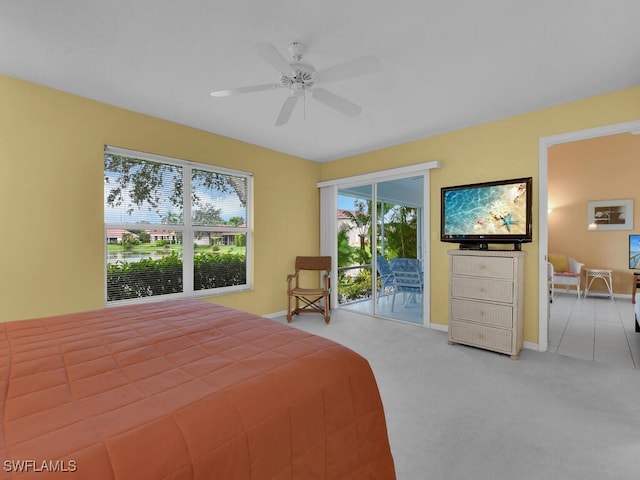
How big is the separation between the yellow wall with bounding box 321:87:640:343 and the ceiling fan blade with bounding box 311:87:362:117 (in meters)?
1.96

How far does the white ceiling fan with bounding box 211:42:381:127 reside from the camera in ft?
5.93

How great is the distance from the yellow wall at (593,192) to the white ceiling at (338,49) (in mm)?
4449

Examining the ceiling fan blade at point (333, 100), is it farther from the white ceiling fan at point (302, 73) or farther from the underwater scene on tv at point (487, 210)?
the underwater scene on tv at point (487, 210)

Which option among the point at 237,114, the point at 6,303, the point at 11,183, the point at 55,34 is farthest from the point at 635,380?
the point at 11,183

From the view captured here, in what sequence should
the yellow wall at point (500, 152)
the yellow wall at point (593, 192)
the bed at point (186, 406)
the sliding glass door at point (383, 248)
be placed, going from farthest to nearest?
the yellow wall at point (593, 192)
the sliding glass door at point (383, 248)
the yellow wall at point (500, 152)
the bed at point (186, 406)

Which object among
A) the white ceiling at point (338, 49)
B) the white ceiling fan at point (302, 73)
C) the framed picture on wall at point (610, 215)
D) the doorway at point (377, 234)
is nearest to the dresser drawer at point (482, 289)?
the doorway at point (377, 234)

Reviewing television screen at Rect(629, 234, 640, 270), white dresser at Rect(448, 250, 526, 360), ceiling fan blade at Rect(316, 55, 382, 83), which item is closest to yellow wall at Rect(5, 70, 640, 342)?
white dresser at Rect(448, 250, 526, 360)

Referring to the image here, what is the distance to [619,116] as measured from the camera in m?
2.78

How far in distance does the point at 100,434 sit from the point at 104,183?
3.02 metres

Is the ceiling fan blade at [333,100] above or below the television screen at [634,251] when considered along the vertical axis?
above

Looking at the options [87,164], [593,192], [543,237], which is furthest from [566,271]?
[87,164]

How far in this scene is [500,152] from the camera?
11.3 feet

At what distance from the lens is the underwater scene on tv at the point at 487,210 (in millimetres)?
3195

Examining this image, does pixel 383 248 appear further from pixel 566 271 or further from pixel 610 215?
pixel 610 215
